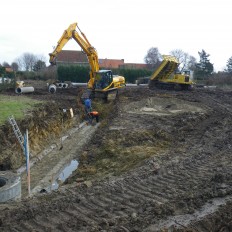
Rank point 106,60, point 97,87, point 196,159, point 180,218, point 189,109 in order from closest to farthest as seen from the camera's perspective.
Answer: point 180,218
point 196,159
point 189,109
point 97,87
point 106,60

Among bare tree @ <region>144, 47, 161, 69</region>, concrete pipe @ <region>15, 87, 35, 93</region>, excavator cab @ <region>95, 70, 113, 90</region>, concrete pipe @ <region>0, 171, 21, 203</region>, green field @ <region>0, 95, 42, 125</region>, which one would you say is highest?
bare tree @ <region>144, 47, 161, 69</region>

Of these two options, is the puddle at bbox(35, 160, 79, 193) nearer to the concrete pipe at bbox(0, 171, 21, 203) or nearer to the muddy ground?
the muddy ground

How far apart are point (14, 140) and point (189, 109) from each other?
502 inches

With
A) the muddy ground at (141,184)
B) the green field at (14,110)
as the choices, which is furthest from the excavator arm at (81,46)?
the muddy ground at (141,184)

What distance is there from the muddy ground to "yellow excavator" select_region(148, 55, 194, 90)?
50.4 feet

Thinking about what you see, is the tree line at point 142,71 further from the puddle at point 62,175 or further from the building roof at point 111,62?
the puddle at point 62,175

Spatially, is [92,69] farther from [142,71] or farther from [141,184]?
[142,71]

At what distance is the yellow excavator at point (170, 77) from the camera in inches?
1286

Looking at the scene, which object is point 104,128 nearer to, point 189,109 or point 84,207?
point 189,109

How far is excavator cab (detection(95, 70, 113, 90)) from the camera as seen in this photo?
79.8ft

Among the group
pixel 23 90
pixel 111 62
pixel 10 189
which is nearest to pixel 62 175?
pixel 10 189

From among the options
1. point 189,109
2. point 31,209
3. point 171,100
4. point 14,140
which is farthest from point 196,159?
point 171,100

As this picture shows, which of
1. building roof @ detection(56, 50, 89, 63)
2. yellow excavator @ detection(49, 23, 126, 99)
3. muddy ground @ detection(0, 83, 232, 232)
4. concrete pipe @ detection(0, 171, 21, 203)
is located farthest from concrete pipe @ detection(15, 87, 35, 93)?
building roof @ detection(56, 50, 89, 63)

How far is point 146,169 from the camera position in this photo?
9.97 m
